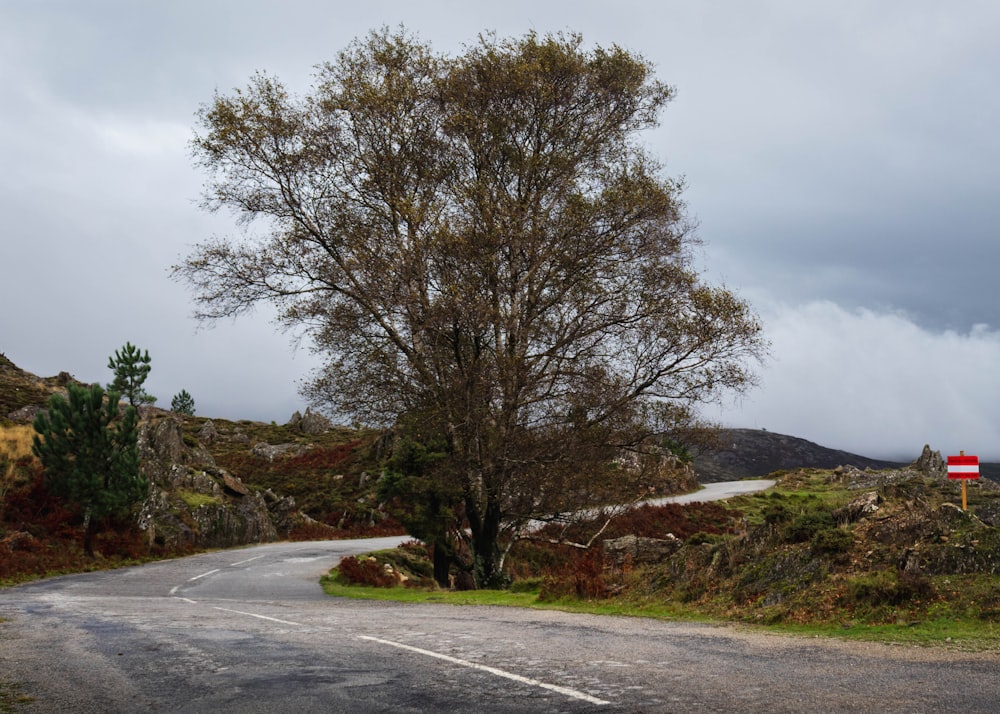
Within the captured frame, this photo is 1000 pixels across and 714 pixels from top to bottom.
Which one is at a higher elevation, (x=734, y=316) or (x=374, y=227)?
(x=374, y=227)

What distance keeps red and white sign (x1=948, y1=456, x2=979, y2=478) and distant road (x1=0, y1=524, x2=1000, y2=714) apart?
9.95m

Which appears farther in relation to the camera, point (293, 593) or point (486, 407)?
point (293, 593)

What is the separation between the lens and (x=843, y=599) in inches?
474

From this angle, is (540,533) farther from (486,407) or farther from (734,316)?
(734,316)

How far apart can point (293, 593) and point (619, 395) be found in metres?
10.6

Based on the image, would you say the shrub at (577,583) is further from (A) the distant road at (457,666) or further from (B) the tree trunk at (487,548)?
(B) the tree trunk at (487,548)

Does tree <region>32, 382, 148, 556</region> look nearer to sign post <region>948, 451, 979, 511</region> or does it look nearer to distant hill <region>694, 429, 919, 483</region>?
sign post <region>948, 451, 979, 511</region>

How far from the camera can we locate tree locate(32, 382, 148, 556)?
32.4m

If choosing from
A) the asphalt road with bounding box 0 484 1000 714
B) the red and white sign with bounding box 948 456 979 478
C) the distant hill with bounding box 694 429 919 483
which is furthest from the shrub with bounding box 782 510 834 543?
the distant hill with bounding box 694 429 919 483

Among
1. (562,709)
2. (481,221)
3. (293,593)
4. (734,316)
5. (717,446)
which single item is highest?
(481,221)

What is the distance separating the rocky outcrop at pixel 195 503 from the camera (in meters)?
38.3

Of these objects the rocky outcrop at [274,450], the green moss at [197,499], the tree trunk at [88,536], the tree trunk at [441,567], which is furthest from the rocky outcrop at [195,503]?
the tree trunk at [441,567]

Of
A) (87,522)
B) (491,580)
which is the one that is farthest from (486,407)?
(87,522)

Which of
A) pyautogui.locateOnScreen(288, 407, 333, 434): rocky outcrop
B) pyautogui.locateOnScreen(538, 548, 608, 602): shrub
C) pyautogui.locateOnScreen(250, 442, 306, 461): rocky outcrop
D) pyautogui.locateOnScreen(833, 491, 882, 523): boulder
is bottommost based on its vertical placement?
pyautogui.locateOnScreen(538, 548, 608, 602): shrub
